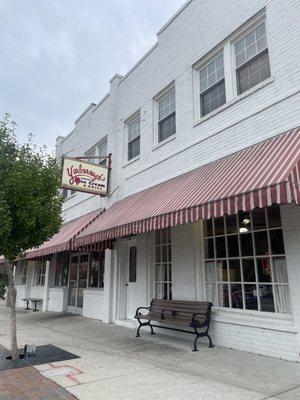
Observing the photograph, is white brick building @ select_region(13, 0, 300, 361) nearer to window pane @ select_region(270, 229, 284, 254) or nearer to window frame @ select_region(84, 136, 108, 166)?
window pane @ select_region(270, 229, 284, 254)

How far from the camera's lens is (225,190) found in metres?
5.83

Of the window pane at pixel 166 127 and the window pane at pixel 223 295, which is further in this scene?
the window pane at pixel 166 127

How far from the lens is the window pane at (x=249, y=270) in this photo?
694 centimetres

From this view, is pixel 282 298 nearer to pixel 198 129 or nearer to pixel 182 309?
pixel 182 309

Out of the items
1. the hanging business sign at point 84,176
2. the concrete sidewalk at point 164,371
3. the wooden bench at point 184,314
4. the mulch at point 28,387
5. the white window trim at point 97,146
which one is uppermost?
the white window trim at point 97,146

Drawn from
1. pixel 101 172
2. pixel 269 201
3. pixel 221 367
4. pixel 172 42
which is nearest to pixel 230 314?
pixel 221 367

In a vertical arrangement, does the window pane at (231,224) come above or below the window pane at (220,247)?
above

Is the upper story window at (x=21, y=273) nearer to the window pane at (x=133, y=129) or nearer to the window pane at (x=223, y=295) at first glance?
the window pane at (x=133, y=129)

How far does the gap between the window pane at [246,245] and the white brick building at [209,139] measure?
63 mm

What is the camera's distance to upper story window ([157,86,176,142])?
33.2 ft

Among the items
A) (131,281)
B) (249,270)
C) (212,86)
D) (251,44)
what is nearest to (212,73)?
(212,86)

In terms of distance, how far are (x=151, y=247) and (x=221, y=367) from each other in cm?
456

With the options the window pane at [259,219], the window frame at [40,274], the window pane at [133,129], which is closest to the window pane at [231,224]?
the window pane at [259,219]

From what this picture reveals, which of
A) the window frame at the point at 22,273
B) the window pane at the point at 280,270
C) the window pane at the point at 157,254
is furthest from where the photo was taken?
Answer: the window frame at the point at 22,273
